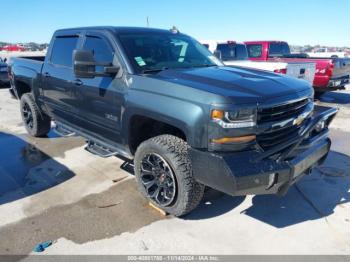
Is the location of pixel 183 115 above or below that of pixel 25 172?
above

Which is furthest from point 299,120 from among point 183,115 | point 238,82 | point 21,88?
point 21,88

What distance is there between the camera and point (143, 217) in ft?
11.6

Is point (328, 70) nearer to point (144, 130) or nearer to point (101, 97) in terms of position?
point (144, 130)

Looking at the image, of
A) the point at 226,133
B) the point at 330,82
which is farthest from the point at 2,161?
the point at 330,82

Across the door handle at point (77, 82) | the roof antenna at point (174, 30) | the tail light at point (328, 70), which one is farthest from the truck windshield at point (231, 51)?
the door handle at point (77, 82)

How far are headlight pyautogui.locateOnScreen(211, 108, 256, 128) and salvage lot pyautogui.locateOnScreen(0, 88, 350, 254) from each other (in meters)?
1.14

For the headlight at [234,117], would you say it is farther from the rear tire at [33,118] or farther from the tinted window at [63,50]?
the rear tire at [33,118]

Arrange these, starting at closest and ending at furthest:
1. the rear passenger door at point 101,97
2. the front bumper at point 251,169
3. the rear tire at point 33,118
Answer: the front bumper at point 251,169 → the rear passenger door at point 101,97 → the rear tire at point 33,118

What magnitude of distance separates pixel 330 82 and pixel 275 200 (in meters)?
6.80

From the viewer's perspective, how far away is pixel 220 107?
2760 mm

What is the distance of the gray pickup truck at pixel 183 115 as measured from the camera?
2.82m

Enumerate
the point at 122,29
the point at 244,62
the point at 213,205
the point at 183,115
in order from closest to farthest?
the point at 183,115 → the point at 213,205 → the point at 122,29 → the point at 244,62

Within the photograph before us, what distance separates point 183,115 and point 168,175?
737mm

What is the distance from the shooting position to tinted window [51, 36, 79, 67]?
15.6 feet
